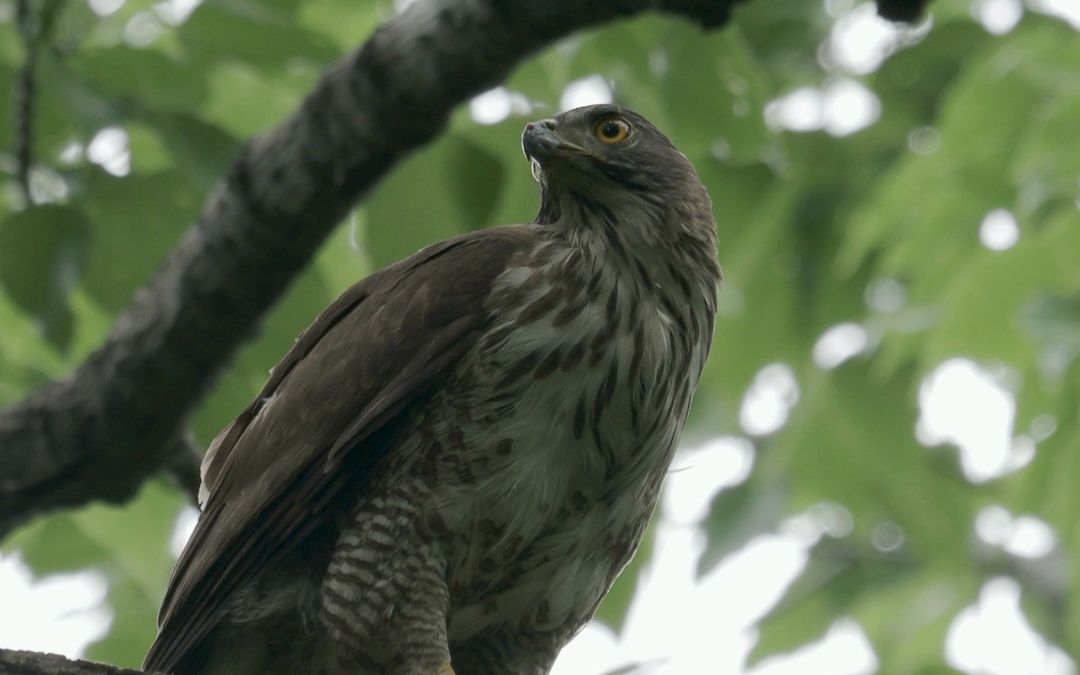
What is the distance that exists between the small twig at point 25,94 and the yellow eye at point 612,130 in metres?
1.49

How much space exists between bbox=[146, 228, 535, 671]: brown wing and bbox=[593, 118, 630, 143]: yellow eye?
1.46 feet

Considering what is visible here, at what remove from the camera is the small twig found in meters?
3.90

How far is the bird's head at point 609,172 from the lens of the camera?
4188 millimetres

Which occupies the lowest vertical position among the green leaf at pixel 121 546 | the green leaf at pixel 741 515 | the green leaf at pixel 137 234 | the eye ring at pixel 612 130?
the green leaf at pixel 741 515

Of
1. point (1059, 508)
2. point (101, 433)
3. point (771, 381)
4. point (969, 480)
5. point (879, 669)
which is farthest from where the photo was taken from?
point (969, 480)

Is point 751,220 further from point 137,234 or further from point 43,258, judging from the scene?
point 43,258

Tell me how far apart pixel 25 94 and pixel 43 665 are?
175cm

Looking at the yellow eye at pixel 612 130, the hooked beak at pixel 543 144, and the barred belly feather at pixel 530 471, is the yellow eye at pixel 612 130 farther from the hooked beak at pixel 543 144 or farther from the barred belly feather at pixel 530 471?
the barred belly feather at pixel 530 471

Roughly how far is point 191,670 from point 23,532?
5.38ft

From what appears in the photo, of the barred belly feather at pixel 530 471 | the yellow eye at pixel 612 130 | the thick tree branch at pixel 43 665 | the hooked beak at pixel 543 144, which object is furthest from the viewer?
the yellow eye at pixel 612 130

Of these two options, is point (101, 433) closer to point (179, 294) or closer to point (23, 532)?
point (179, 294)

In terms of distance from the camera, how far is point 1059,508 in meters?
4.84

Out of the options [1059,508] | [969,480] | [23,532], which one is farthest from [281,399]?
[969,480]

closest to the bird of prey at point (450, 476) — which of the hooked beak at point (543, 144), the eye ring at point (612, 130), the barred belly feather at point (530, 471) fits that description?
the barred belly feather at point (530, 471)
